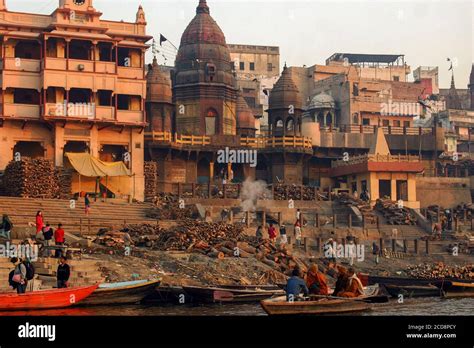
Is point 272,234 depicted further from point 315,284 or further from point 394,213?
point 315,284

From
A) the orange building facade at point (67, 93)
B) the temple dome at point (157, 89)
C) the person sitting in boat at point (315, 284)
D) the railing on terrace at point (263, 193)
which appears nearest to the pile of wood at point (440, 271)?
the railing on terrace at point (263, 193)

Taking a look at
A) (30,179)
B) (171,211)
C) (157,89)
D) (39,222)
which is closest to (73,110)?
(30,179)

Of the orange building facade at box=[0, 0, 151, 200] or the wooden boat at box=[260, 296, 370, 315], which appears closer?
the wooden boat at box=[260, 296, 370, 315]

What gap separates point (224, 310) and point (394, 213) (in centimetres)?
2668

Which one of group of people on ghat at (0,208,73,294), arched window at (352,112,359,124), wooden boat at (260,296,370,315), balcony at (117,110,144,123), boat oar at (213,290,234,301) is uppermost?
arched window at (352,112,359,124)

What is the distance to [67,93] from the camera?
55.3 meters

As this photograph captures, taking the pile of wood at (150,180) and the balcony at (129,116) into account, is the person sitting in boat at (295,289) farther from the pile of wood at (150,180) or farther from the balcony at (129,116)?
the balcony at (129,116)

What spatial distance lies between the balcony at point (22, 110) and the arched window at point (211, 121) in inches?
595

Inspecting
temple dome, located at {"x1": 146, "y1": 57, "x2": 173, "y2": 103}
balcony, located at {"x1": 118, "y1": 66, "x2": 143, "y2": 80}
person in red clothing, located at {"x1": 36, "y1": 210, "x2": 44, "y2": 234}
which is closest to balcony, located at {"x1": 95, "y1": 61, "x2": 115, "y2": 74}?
balcony, located at {"x1": 118, "y1": 66, "x2": 143, "y2": 80}

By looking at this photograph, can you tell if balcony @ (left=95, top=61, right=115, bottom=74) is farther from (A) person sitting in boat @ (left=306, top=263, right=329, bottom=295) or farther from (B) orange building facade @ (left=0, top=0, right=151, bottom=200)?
(A) person sitting in boat @ (left=306, top=263, right=329, bottom=295)

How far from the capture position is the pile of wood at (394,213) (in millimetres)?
54438

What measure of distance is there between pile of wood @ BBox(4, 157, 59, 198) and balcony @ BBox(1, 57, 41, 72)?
773 cm

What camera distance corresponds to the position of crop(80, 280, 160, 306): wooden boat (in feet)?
99.7
